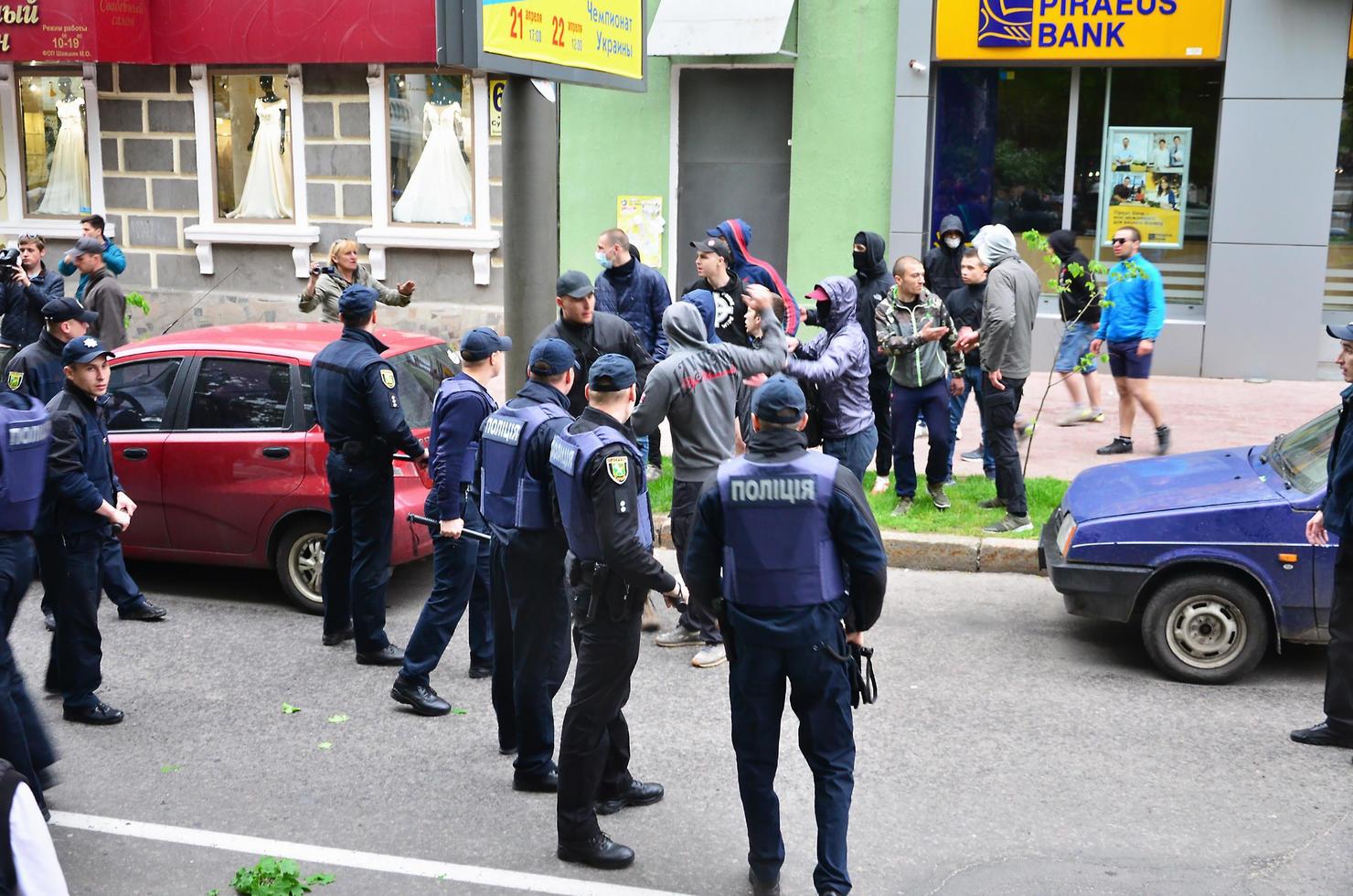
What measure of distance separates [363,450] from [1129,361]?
653 centimetres

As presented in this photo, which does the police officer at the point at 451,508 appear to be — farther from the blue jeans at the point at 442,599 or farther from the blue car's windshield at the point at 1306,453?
the blue car's windshield at the point at 1306,453

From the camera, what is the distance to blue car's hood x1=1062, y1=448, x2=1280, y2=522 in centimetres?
699

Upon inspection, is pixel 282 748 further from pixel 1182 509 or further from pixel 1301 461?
pixel 1301 461

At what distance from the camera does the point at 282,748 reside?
629cm

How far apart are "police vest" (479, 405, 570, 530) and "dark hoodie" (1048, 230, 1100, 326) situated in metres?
5.46

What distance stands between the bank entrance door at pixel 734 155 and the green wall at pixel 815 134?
19 centimetres

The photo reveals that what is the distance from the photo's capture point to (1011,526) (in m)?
9.22

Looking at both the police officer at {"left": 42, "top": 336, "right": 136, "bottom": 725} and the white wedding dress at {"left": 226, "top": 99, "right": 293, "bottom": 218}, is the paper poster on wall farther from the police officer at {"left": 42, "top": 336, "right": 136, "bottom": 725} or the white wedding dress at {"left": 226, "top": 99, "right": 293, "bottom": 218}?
the police officer at {"left": 42, "top": 336, "right": 136, "bottom": 725}

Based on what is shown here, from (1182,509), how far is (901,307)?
3.00m

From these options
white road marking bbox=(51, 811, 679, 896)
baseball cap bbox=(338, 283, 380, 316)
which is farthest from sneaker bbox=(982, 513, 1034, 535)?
white road marking bbox=(51, 811, 679, 896)

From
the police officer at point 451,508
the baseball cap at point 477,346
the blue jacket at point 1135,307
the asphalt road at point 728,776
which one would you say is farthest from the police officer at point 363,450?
the blue jacket at point 1135,307

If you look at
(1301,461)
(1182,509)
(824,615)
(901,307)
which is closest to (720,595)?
(824,615)

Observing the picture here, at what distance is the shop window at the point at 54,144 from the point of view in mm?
17609

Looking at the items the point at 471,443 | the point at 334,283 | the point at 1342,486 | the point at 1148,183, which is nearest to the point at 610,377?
the point at 471,443
